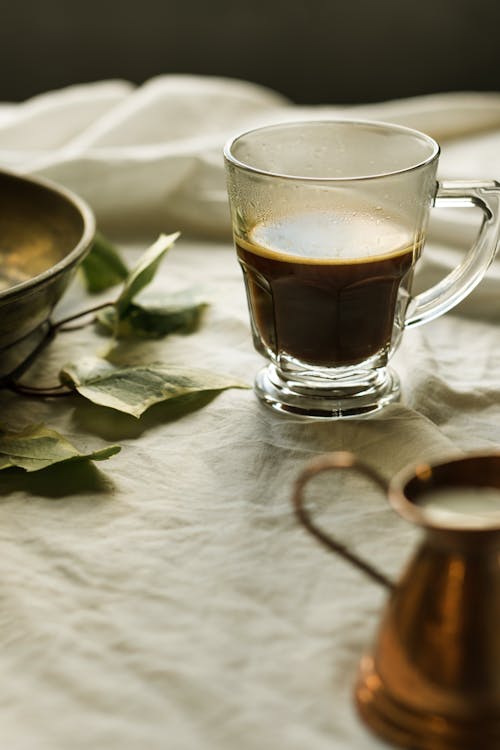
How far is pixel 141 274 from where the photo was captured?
0.85m

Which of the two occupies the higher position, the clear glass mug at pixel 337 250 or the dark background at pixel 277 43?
the clear glass mug at pixel 337 250

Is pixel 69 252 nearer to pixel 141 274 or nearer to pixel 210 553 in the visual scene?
pixel 141 274

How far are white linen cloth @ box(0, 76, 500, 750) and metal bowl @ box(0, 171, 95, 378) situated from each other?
62 millimetres

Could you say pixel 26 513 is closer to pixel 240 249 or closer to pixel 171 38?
pixel 240 249

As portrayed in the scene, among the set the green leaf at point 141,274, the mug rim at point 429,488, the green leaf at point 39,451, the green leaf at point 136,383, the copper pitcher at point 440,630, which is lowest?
the green leaf at point 136,383

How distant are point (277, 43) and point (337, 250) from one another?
52.1 inches

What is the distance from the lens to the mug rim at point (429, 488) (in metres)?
0.41

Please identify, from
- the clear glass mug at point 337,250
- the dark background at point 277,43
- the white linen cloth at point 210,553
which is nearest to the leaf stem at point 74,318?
the white linen cloth at point 210,553

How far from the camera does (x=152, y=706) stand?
0.48m

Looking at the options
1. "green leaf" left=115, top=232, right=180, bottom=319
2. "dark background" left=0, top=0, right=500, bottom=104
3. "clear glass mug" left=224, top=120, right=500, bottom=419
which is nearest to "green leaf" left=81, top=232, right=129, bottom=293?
"green leaf" left=115, top=232, right=180, bottom=319

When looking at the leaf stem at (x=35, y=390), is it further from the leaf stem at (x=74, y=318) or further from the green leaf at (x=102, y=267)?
the green leaf at (x=102, y=267)

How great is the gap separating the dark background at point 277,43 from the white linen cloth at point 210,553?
99cm

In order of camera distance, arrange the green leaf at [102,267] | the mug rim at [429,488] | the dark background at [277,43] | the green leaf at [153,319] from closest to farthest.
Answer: the mug rim at [429,488] < the green leaf at [153,319] < the green leaf at [102,267] < the dark background at [277,43]

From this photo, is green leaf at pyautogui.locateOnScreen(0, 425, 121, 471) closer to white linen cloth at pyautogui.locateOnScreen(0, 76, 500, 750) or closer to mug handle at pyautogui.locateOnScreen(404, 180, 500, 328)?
white linen cloth at pyautogui.locateOnScreen(0, 76, 500, 750)
